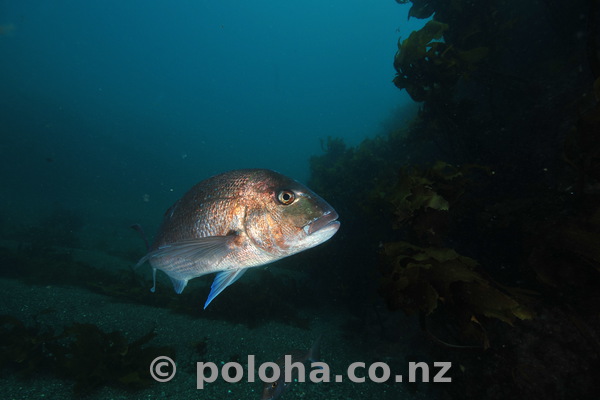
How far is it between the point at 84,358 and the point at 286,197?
4585 millimetres

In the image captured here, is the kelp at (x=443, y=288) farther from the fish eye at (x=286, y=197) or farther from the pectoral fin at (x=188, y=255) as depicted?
the pectoral fin at (x=188, y=255)

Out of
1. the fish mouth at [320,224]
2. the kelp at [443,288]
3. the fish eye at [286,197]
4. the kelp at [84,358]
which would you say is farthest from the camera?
the kelp at [84,358]

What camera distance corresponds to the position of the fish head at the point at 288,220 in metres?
1.90

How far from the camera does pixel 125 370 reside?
3994 mm

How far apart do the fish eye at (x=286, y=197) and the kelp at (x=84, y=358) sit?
3.96 meters

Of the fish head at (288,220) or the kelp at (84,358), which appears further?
the kelp at (84,358)

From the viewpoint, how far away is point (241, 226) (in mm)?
2068

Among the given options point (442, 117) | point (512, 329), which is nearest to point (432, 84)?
point (442, 117)

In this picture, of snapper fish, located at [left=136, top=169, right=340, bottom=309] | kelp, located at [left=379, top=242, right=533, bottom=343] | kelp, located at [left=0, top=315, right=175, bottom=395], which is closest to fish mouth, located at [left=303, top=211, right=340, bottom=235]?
snapper fish, located at [left=136, top=169, right=340, bottom=309]

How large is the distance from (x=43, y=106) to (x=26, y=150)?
12088 mm


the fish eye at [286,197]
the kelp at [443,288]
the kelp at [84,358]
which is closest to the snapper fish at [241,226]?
the fish eye at [286,197]

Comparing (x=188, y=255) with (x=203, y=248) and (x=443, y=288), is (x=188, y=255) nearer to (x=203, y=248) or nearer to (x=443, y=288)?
(x=203, y=248)

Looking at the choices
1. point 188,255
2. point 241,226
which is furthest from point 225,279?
point 241,226

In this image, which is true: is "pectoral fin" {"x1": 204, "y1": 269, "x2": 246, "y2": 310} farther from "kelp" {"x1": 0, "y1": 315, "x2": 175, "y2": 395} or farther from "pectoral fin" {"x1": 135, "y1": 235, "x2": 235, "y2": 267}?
"kelp" {"x1": 0, "y1": 315, "x2": 175, "y2": 395}
